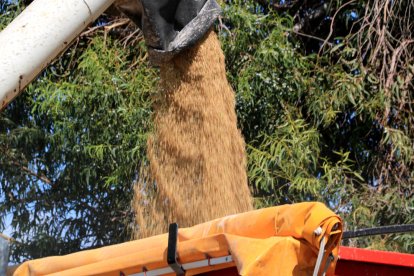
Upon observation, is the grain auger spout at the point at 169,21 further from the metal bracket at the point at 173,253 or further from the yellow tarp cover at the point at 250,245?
the metal bracket at the point at 173,253

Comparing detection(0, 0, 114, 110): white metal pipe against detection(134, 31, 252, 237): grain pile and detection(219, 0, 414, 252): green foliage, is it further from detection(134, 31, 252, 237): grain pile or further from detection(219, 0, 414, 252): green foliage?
detection(219, 0, 414, 252): green foliage

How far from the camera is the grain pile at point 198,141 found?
4430mm

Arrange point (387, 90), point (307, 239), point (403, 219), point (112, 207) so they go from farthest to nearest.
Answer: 1. point (112, 207)
2. point (387, 90)
3. point (403, 219)
4. point (307, 239)

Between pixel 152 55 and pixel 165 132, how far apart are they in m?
0.86

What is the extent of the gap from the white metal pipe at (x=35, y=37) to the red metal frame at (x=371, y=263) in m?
1.01

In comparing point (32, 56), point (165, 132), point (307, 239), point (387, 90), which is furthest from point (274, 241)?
point (387, 90)

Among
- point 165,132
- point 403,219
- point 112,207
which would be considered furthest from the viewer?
point 112,207

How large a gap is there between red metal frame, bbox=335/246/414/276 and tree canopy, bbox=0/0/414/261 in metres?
3.84

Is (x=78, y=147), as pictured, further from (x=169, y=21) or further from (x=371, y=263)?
(x=371, y=263)

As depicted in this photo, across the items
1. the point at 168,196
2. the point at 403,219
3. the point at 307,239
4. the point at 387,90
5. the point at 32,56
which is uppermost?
the point at 32,56

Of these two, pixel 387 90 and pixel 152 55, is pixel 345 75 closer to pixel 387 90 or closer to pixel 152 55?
pixel 387 90

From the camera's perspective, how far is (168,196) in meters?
4.76

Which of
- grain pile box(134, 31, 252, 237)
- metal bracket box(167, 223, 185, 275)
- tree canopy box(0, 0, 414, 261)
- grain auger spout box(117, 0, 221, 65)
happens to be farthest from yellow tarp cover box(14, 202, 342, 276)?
tree canopy box(0, 0, 414, 261)

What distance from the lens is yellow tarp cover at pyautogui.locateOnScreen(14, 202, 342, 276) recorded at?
7.86ft
